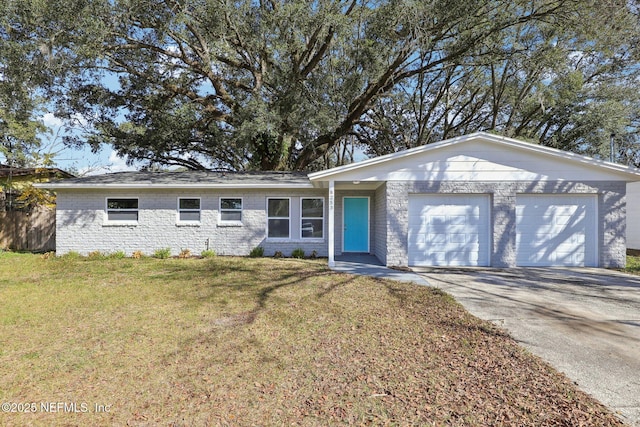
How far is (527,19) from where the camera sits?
10680mm

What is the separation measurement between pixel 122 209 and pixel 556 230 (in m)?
14.1

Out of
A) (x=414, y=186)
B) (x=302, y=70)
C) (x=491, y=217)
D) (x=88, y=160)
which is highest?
(x=302, y=70)

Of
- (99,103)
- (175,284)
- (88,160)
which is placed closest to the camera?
(175,284)

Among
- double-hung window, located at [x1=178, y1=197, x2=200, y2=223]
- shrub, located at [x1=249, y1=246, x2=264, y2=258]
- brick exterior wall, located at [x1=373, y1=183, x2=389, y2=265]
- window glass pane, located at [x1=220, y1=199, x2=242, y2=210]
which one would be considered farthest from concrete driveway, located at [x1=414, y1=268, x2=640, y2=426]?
double-hung window, located at [x1=178, y1=197, x2=200, y2=223]

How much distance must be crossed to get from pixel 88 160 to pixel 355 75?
15.1 m

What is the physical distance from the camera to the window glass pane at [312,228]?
12000 mm

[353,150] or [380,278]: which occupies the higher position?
[353,150]

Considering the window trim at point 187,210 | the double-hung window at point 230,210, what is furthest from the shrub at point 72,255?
the double-hung window at point 230,210

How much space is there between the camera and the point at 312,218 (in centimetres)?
1204

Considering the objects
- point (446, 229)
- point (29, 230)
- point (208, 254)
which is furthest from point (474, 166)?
point (29, 230)

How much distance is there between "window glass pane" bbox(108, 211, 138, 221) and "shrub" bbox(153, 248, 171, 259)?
1498 mm

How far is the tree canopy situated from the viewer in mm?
10000

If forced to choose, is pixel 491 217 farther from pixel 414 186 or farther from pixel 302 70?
pixel 302 70

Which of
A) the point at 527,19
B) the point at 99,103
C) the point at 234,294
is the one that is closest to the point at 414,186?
the point at 234,294
